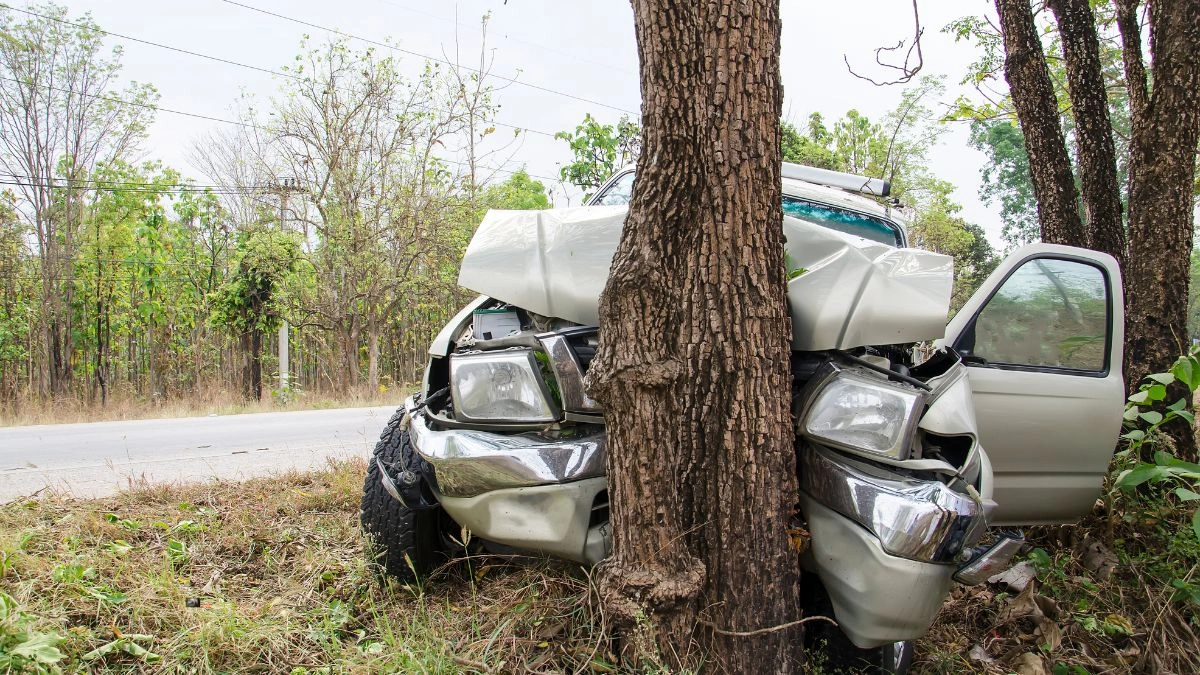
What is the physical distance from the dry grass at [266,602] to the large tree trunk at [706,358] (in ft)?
1.24

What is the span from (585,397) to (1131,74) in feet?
13.9

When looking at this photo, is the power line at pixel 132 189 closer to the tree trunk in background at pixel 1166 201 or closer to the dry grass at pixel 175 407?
the dry grass at pixel 175 407

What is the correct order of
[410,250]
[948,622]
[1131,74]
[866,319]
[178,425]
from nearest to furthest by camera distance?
[866,319]
[948,622]
[1131,74]
[178,425]
[410,250]

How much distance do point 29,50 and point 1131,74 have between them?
857 inches

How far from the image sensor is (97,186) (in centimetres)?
1902

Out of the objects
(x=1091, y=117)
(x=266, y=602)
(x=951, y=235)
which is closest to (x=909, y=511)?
(x=266, y=602)

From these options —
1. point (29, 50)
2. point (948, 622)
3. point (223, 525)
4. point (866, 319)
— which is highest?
point (29, 50)

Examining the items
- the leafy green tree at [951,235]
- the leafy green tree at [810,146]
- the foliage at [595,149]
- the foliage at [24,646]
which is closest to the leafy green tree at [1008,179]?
the leafy green tree at [951,235]

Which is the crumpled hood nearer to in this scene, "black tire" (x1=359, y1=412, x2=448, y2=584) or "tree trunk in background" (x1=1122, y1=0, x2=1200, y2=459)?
"black tire" (x1=359, y1=412, x2=448, y2=584)

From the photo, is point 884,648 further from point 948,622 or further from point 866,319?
point 866,319

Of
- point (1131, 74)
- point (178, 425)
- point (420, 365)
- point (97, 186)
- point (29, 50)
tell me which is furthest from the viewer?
point (420, 365)

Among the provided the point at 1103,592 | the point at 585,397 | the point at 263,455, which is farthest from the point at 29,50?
the point at 1103,592

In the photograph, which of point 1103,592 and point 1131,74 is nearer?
point 1103,592

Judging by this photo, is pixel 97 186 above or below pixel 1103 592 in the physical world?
above
